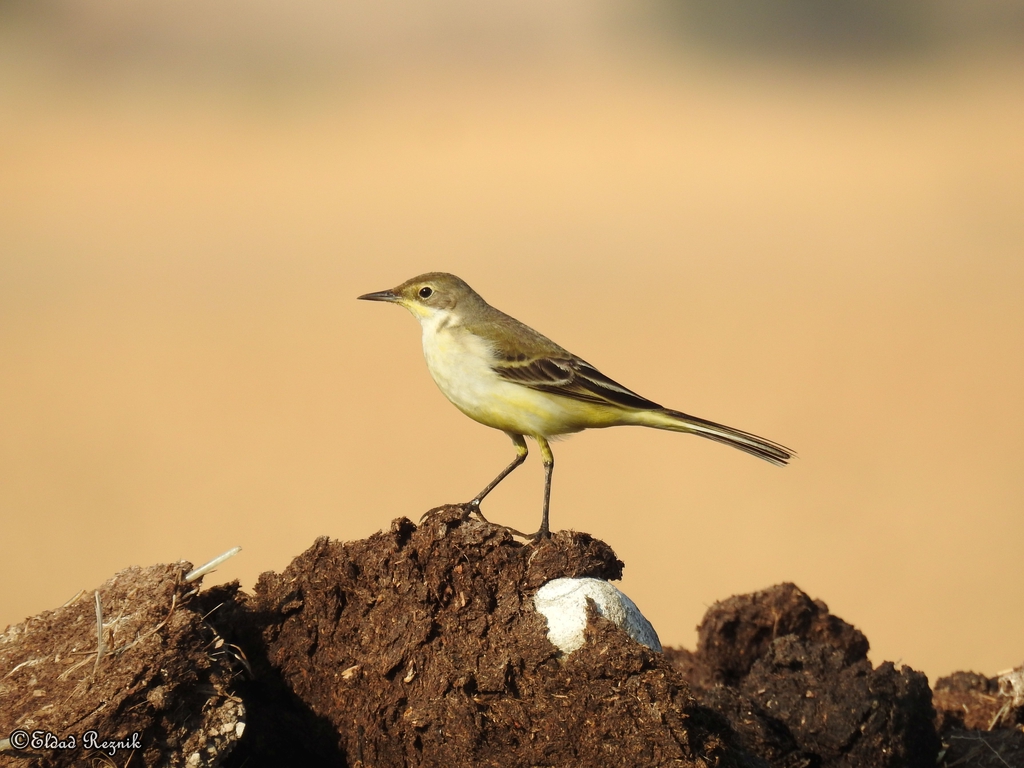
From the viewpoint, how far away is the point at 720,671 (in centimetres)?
650

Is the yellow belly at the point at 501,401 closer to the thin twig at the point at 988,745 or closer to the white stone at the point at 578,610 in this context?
the white stone at the point at 578,610

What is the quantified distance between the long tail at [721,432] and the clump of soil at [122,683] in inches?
133

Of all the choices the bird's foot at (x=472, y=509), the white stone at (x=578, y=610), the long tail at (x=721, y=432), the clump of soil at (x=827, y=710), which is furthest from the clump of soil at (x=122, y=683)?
the long tail at (x=721, y=432)

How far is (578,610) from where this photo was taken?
15.7 ft

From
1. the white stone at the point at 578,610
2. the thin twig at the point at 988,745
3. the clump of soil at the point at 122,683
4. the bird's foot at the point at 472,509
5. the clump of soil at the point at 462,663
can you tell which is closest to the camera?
the clump of soil at the point at 122,683

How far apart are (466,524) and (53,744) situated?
2022mm

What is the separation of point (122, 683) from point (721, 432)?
3.97m

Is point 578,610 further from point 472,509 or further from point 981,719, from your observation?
point 981,719

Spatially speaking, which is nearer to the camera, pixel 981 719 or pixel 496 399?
pixel 981 719

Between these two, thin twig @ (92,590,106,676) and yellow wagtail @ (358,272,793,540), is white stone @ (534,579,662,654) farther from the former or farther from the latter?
thin twig @ (92,590,106,676)

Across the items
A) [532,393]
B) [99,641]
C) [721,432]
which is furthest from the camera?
[532,393]

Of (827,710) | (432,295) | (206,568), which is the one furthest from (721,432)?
(206,568)

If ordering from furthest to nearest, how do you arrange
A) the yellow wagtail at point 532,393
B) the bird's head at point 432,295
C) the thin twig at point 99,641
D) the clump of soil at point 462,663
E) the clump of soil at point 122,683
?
the bird's head at point 432,295 < the yellow wagtail at point 532,393 < the clump of soil at point 462,663 < the thin twig at point 99,641 < the clump of soil at point 122,683

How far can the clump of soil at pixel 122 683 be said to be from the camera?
403 centimetres
